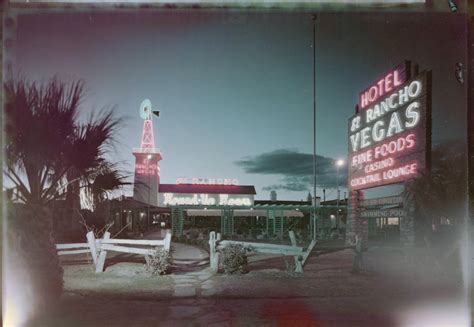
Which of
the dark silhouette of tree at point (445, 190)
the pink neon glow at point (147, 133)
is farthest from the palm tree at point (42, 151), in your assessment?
the pink neon glow at point (147, 133)

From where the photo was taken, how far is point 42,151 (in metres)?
6.97

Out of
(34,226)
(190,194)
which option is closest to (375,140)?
(34,226)

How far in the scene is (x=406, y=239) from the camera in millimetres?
15664

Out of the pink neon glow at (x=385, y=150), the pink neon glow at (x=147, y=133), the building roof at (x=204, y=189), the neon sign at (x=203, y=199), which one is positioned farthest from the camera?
the pink neon glow at (x=147, y=133)

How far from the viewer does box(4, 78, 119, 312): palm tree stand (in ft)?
21.1

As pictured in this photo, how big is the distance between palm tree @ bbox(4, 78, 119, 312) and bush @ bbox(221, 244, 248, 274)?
5053 mm

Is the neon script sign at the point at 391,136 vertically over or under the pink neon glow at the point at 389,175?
over

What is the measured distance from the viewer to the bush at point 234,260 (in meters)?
11.2

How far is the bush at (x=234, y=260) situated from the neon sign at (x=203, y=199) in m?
22.5

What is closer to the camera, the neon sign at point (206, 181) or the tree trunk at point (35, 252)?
the tree trunk at point (35, 252)

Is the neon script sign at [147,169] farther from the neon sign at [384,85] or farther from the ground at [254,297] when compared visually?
the ground at [254,297]

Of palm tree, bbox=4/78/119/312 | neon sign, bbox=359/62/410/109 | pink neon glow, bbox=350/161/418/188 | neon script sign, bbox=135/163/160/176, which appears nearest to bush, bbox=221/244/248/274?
palm tree, bbox=4/78/119/312

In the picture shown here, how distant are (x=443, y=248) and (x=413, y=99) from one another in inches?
250

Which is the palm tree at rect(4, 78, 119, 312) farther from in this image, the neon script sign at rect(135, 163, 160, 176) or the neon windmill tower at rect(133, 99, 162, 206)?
the neon script sign at rect(135, 163, 160, 176)
